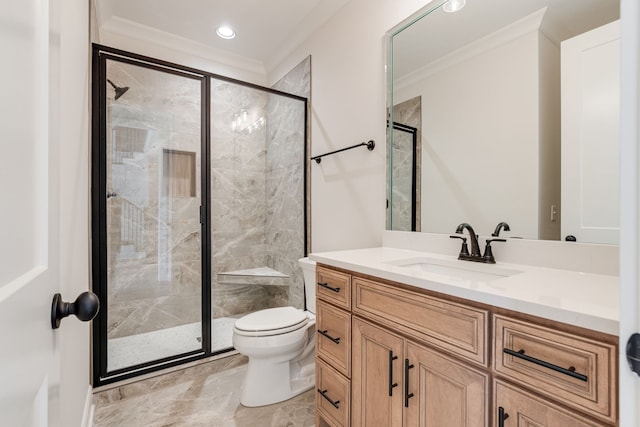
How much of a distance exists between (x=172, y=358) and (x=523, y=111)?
2.58 meters

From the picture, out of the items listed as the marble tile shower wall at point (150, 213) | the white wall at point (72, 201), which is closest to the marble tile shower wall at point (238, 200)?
the marble tile shower wall at point (150, 213)

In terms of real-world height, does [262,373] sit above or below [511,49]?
below

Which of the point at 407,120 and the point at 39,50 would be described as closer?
the point at 39,50

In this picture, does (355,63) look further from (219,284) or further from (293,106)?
(219,284)

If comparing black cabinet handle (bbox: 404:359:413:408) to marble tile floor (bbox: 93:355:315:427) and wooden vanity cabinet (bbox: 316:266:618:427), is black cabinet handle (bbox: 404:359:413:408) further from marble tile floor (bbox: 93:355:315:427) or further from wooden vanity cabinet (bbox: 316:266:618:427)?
marble tile floor (bbox: 93:355:315:427)

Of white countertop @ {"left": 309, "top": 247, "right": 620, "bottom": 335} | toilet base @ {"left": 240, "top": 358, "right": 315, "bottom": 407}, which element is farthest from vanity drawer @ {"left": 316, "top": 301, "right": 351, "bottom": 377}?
toilet base @ {"left": 240, "top": 358, "right": 315, "bottom": 407}

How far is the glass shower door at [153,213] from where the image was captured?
7.21ft

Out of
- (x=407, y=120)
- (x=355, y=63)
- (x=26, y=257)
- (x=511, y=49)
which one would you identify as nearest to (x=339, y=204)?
(x=407, y=120)

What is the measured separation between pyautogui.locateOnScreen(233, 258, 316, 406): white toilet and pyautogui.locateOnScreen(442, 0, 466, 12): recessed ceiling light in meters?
1.88

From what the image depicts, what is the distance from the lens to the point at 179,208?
8.00 feet

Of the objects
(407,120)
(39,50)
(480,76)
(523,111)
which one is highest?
(480,76)

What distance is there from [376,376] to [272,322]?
843 mm

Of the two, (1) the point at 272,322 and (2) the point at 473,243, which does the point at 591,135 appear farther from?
(1) the point at 272,322

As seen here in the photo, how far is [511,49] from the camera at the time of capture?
1.28 meters
